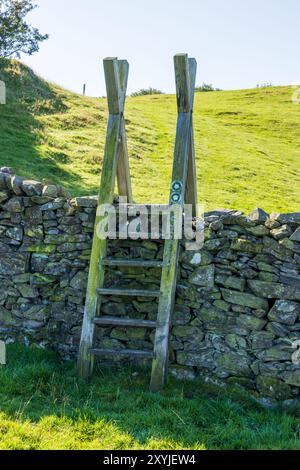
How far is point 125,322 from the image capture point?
5.04 meters

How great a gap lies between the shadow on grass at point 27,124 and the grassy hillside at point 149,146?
0.10ft

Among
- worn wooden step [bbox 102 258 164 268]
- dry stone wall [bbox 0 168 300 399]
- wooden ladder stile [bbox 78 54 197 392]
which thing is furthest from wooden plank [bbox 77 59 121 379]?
dry stone wall [bbox 0 168 300 399]

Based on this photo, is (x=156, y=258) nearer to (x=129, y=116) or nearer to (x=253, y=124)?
(x=129, y=116)

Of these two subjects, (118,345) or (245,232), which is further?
(118,345)

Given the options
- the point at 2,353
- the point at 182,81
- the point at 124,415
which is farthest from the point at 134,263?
the point at 182,81

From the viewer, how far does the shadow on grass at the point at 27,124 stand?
12.3 meters

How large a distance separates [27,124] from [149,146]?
14.6ft

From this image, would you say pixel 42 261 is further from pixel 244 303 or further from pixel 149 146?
pixel 149 146

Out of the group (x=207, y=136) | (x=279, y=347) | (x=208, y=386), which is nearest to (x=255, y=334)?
(x=279, y=347)

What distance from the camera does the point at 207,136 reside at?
20750 mm

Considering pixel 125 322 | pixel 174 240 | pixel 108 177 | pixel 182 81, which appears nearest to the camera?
pixel 125 322

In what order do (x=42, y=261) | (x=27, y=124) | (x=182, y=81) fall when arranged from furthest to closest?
(x=27, y=124) < (x=42, y=261) < (x=182, y=81)

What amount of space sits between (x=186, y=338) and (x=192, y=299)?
431 mm

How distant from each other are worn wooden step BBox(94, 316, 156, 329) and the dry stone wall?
389 millimetres
